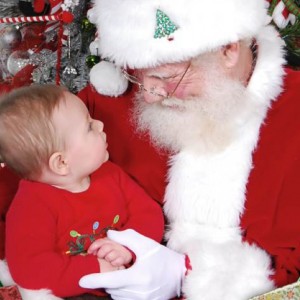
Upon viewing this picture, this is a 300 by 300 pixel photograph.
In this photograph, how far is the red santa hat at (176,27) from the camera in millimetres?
1342

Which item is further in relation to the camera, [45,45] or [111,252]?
[45,45]

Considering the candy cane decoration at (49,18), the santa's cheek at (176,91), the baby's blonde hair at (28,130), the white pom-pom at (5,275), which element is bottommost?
the white pom-pom at (5,275)

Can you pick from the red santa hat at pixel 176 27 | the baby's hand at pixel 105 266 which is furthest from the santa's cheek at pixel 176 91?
the baby's hand at pixel 105 266

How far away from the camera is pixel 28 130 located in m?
1.34

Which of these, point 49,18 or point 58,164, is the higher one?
point 49,18

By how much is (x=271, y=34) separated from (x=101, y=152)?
2.06ft

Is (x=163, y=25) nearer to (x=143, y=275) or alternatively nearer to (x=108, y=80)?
(x=108, y=80)

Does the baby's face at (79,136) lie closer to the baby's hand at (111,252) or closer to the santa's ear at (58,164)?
the santa's ear at (58,164)

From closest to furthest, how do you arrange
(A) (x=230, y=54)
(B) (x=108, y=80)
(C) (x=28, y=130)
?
(C) (x=28, y=130), (A) (x=230, y=54), (B) (x=108, y=80)

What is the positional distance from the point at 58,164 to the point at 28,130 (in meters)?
0.12

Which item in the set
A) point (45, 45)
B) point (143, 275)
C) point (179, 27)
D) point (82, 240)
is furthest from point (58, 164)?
point (45, 45)

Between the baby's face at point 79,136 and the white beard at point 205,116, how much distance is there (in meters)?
0.20

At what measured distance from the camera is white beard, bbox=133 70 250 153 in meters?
1.48

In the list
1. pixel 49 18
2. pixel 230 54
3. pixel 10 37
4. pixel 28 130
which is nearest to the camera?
pixel 28 130
